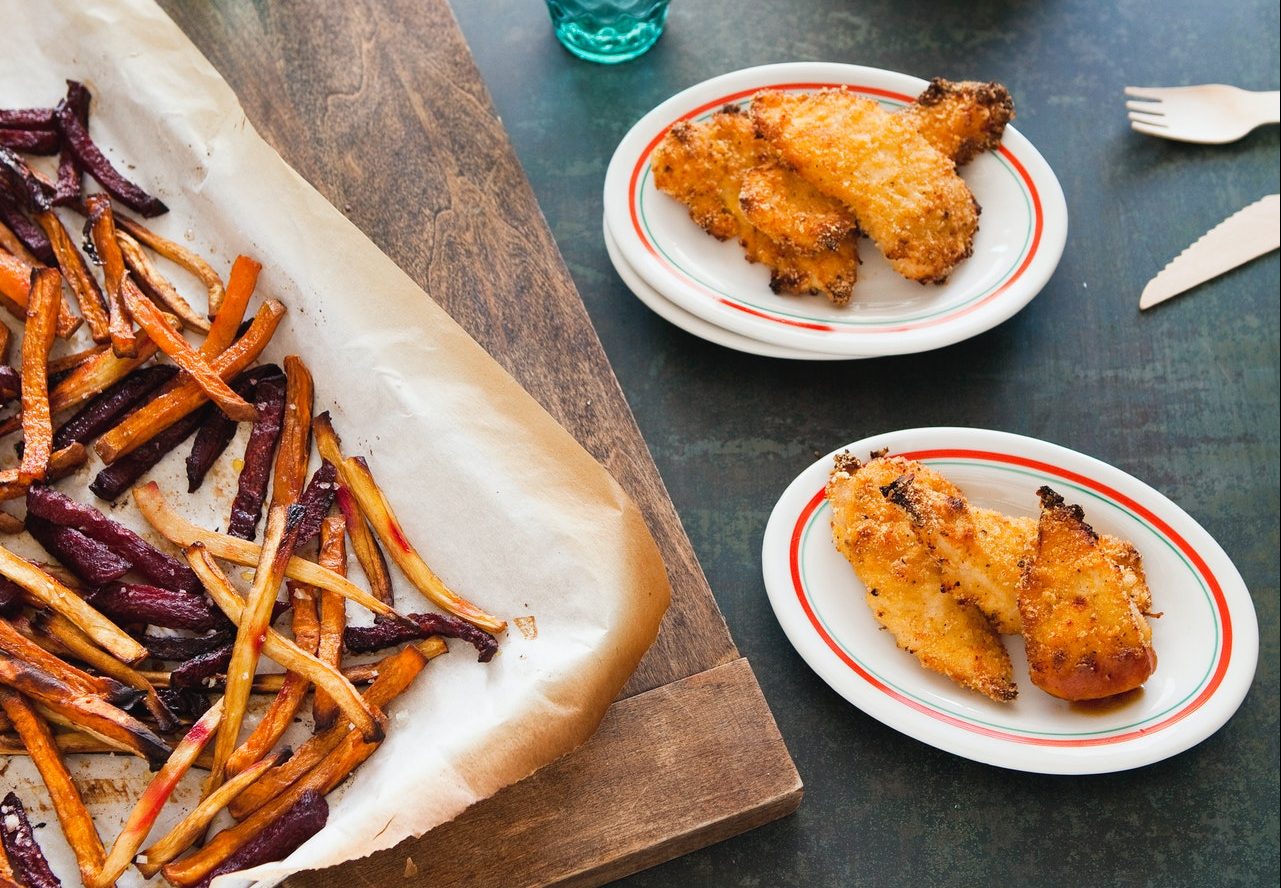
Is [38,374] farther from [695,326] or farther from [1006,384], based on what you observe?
[1006,384]

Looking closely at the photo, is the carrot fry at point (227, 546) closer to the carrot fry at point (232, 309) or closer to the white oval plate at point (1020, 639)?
the carrot fry at point (232, 309)

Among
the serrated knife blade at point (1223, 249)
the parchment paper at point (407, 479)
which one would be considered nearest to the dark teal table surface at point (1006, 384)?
the serrated knife blade at point (1223, 249)

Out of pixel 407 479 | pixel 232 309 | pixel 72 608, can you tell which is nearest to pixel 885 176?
pixel 407 479

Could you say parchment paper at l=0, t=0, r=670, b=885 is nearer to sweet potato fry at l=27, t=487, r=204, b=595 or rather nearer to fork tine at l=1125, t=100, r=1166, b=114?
sweet potato fry at l=27, t=487, r=204, b=595

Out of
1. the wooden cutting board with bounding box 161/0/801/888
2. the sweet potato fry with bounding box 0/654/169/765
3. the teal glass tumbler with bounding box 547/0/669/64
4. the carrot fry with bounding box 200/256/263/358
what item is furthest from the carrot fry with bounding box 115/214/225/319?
the teal glass tumbler with bounding box 547/0/669/64

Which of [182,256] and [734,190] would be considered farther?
[734,190]
